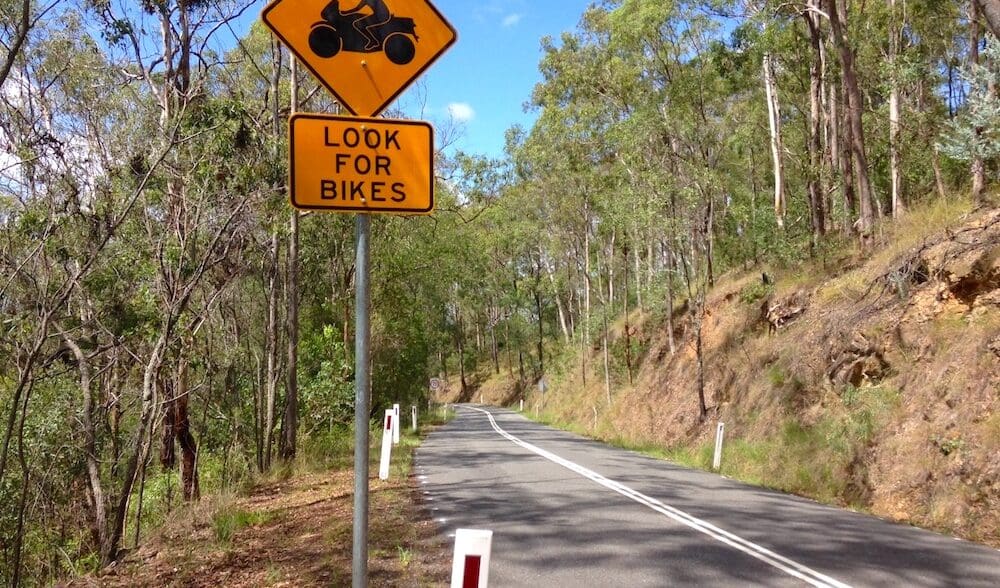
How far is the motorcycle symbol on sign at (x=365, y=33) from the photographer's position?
9.92ft

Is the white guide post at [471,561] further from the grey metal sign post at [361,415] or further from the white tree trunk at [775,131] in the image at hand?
the white tree trunk at [775,131]

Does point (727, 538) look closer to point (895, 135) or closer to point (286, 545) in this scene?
point (286, 545)

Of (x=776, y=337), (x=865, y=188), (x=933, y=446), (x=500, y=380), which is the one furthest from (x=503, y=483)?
(x=500, y=380)

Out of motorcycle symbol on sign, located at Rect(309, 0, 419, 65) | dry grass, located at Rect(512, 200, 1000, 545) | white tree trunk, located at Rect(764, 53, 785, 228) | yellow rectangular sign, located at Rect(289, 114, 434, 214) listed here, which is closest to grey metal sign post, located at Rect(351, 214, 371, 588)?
yellow rectangular sign, located at Rect(289, 114, 434, 214)

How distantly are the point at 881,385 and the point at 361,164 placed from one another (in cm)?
1130

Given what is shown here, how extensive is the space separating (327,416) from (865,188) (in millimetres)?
14112

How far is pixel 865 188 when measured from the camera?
54.1 ft

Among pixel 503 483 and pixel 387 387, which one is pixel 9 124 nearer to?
pixel 503 483

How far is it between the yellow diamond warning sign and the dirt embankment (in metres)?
8.04

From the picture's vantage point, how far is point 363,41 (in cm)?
306

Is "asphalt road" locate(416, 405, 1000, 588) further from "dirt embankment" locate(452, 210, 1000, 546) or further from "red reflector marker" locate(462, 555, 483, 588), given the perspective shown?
"red reflector marker" locate(462, 555, 483, 588)

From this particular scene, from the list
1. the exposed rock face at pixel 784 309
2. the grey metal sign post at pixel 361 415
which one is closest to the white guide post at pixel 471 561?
the grey metal sign post at pixel 361 415

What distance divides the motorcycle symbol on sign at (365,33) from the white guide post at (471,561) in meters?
2.11

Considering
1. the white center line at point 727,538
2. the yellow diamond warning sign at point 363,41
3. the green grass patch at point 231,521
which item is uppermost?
the yellow diamond warning sign at point 363,41
